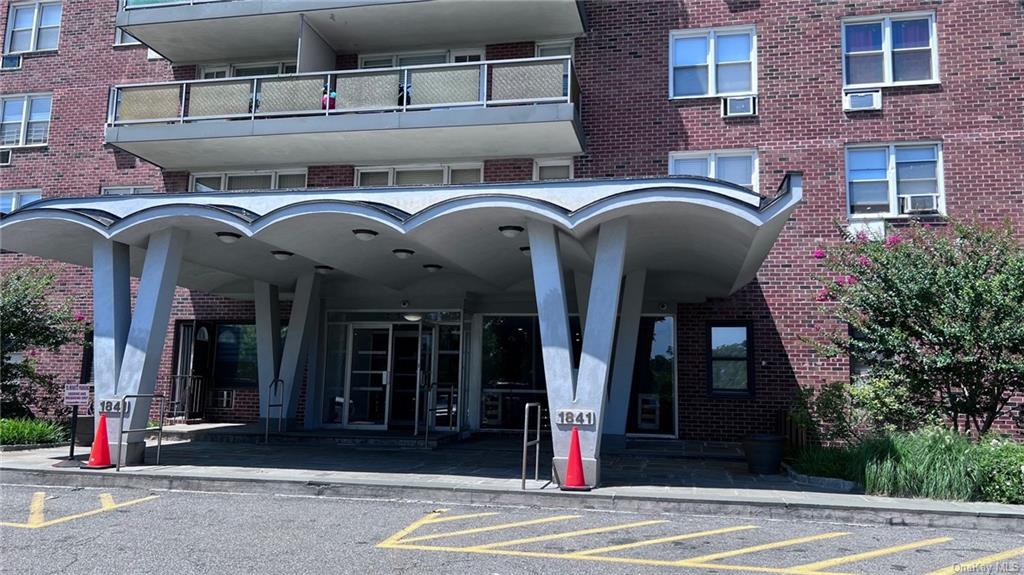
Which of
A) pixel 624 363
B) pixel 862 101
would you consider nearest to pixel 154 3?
pixel 624 363

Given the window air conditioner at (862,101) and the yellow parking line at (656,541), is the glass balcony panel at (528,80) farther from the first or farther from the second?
the yellow parking line at (656,541)

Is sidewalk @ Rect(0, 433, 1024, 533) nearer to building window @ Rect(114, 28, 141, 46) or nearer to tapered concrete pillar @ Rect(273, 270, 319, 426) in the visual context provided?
tapered concrete pillar @ Rect(273, 270, 319, 426)

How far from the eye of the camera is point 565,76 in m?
15.6

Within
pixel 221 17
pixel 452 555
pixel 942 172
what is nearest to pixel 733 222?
pixel 452 555

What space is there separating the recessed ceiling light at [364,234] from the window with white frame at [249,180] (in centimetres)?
704

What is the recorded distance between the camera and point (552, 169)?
17.2m

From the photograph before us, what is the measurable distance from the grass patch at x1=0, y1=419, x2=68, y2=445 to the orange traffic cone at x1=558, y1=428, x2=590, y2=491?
33.9 feet

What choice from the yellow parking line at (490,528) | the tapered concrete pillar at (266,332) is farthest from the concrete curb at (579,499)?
the tapered concrete pillar at (266,332)

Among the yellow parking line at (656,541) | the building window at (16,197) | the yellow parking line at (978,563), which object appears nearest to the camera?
the yellow parking line at (978,563)

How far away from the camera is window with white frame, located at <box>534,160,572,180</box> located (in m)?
17.1

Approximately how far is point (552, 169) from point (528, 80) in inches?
86.7

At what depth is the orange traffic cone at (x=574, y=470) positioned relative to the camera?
975 cm

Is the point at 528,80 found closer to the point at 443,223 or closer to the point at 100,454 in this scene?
the point at 443,223

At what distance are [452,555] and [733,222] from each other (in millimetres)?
5803
